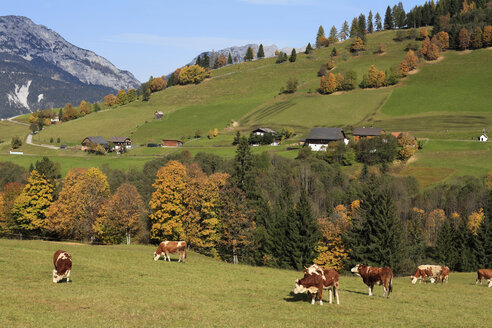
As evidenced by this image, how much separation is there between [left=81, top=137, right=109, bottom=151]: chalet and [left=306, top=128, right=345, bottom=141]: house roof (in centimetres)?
7992

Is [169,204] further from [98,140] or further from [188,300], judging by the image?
[98,140]

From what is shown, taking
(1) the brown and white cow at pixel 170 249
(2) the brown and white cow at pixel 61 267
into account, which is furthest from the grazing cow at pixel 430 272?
(2) the brown and white cow at pixel 61 267

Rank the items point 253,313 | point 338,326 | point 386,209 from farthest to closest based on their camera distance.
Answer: point 386,209 < point 253,313 < point 338,326

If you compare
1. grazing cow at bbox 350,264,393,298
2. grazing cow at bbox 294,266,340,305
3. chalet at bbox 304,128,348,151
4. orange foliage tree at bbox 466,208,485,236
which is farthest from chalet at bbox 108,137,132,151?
grazing cow at bbox 294,266,340,305

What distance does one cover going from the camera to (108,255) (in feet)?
125

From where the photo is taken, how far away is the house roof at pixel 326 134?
5960 inches

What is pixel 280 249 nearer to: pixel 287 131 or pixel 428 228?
pixel 428 228

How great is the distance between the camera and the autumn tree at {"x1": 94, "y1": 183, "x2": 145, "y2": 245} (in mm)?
68375

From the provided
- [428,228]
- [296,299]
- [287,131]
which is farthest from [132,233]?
[287,131]

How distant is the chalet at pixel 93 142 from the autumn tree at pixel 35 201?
308ft

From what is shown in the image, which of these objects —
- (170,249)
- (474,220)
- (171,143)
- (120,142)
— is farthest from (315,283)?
(120,142)

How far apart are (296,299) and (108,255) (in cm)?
1918

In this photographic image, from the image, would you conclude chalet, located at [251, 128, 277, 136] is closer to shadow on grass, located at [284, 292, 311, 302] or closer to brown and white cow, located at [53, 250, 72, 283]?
shadow on grass, located at [284, 292, 311, 302]

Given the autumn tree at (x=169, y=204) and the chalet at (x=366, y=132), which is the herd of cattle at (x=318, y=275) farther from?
the chalet at (x=366, y=132)
